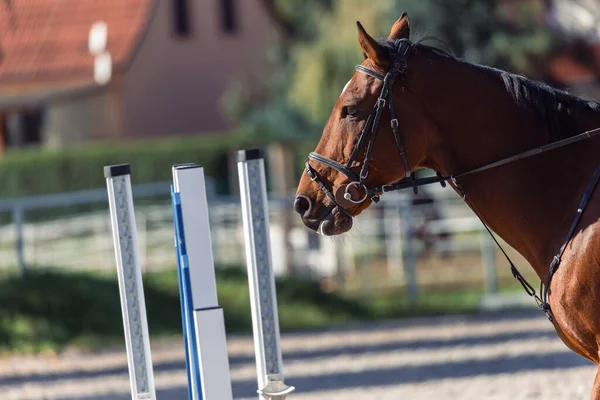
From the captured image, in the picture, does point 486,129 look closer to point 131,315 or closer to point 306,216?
point 306,216

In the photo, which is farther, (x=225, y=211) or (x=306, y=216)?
(x=225, y=211)

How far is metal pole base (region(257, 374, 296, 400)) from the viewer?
510 centimetres

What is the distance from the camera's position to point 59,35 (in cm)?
3284

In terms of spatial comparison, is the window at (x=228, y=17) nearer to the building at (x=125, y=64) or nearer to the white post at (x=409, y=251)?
the building at (x=125, y=64)

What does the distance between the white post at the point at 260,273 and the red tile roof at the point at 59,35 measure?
2651 centimetres

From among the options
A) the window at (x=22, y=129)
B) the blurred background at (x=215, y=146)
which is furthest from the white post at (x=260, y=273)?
the window at (x=22, y=129)

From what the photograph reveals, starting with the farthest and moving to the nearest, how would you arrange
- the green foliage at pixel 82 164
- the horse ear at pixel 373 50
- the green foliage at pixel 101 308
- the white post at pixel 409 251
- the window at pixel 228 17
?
the window at pixel 228 17 → the green foliage at pixel 82 164 → the white post at pixel 409 251 → the green foliage at pixel 101 308 → the horse ear at pixel 373 50

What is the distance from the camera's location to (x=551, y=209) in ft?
15.1

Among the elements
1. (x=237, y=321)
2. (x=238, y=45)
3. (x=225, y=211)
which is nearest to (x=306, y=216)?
(x=237, y=321)

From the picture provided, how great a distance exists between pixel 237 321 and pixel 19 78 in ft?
66.8

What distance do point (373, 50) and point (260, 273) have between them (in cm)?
128

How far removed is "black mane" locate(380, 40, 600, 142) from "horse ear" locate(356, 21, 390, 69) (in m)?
0.06

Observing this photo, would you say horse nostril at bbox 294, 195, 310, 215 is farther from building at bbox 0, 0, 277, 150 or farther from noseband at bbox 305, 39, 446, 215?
building at bbox 0, 0, 277, 150

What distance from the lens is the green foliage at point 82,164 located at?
2705 cm
